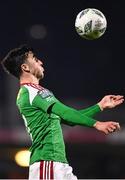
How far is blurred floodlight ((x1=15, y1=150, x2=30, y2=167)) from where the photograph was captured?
1251 cm

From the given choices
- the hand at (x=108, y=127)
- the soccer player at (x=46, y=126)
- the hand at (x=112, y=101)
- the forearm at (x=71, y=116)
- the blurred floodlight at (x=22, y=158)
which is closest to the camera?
the hand at (x=108, y=127)

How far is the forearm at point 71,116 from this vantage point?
5.87 metres

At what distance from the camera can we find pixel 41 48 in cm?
2462

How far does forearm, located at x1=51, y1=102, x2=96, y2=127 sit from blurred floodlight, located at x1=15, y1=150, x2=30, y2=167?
260 inches

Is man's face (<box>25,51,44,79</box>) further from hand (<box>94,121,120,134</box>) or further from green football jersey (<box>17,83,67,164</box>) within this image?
hand (<box>94,121,120,134</box>)

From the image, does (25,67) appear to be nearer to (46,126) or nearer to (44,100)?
(44,100)

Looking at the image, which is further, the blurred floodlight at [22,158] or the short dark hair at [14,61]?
the blurred floodlight at [22,158]

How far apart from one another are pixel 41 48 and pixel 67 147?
11.4 metres

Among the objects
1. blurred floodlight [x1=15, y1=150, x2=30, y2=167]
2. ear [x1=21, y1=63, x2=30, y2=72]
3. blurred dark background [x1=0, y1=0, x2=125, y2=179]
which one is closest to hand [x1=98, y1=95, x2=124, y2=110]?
ear [x1=21, y1=63, x2=30, y2=72]

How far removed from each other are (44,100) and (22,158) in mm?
6889

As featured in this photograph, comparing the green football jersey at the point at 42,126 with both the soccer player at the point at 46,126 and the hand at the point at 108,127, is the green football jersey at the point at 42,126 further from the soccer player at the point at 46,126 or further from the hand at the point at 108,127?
the hand at the point at 108,127

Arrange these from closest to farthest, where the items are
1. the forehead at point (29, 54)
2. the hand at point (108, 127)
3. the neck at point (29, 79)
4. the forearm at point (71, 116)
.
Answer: the hand at point (108, 127)
the forearm at point (71, 116)
the neck at point (29, 79)
the forehead at point (29, 54)

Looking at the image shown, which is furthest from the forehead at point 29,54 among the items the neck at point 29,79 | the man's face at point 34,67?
the neck at point 29,79

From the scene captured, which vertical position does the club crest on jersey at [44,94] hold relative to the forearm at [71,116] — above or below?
above
